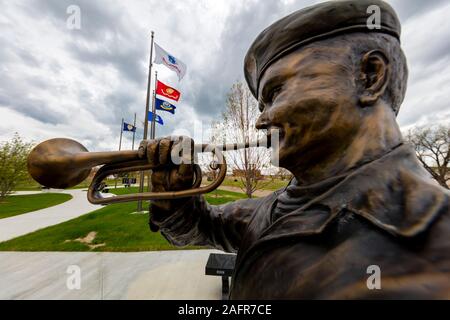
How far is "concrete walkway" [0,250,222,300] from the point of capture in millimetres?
3973

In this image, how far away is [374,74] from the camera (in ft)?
2.76

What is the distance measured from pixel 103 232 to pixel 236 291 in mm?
8717

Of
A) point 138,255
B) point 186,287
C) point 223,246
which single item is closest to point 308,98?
point 223,246

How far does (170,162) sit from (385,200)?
0.93m

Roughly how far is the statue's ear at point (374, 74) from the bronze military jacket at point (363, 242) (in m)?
0.22

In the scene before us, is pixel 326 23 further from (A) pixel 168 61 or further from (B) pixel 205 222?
(A) pixel 168 61

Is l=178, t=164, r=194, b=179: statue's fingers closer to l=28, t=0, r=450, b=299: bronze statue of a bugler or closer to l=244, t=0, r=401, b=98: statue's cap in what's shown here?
l=28, t=0, r=450, b=299: bronze statue of a bugler

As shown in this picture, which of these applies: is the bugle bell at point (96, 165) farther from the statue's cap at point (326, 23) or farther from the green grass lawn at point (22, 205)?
the green grass lawn at point (22, 205)

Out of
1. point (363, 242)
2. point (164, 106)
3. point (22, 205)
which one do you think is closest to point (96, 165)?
point (363, 242)

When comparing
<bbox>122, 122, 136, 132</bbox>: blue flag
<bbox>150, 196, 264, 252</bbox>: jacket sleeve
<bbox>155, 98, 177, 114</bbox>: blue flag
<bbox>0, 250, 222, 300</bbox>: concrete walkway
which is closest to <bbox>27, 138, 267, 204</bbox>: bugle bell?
<bbox>150, 196, 264, 252</bbox>: jacket sleeve

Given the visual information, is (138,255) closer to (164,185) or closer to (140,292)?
(140,292)

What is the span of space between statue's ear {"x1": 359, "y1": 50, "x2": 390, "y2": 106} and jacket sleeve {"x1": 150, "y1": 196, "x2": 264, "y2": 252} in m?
0.83

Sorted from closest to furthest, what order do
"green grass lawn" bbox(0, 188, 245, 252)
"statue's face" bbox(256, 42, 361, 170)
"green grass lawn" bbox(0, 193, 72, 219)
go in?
"statue's face" bbox(256, 42, 361, 170) < "green grass lawn" bbox(0, 188, 245, 252) < "green grass lawn" bbox(0, 193, 72, 219)

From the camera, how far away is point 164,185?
1.20m
